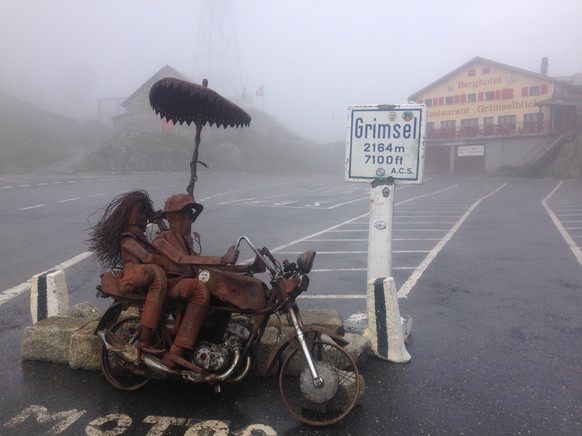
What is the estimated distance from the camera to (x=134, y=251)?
4.03 m

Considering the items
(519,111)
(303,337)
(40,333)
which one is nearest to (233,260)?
(303,337)

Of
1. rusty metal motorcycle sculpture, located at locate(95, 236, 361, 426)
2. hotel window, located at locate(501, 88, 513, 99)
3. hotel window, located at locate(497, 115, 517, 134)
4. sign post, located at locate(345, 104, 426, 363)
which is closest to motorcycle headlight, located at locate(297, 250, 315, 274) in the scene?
rusty metal motorcycle sculpture, located at locate(95, 236, 361, 426)

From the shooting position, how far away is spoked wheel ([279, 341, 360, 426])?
364cm

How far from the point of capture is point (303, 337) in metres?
3.65

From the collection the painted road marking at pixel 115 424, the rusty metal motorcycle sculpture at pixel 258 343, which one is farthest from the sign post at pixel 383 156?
the painted road marking at pixel 115 424

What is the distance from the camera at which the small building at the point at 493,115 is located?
46.4 metres

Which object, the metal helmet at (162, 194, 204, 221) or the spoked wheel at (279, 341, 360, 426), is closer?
the spoked wheel at (279, 341, 360, 426)

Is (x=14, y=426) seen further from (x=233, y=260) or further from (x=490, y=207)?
(x=490, y=207)

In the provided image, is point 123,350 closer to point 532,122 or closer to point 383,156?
point 383,156

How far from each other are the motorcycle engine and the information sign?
2.14 meters

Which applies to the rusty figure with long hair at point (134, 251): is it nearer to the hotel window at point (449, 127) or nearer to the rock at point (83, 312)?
the rock at point (83, 312)

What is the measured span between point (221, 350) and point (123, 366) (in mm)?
942

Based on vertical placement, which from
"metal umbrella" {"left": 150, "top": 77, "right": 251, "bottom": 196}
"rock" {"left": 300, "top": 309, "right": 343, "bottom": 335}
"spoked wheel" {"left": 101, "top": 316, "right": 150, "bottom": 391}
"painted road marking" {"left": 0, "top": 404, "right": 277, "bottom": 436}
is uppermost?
"metal umbrella" {"left": 150, "top": 77, "right": 251, "bottom": 196}

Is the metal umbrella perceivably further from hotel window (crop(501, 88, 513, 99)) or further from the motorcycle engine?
hotel window (crop(501, 88, 513, 99))
